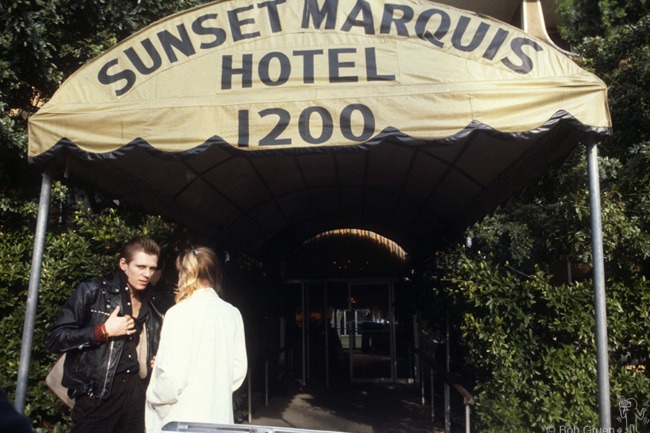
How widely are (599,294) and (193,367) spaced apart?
2.70m

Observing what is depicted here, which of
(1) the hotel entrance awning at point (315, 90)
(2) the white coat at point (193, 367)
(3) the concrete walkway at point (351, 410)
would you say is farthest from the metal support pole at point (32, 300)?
(3) the concrete walkway at point (351, 410)

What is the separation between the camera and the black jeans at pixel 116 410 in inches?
137

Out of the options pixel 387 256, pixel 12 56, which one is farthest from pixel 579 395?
pixel 387 256

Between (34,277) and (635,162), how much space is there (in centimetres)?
638

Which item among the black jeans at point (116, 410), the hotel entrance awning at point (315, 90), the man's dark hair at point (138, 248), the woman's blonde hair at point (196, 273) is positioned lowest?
the black jeans at point (116, 410)

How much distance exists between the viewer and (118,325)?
11.3 feet

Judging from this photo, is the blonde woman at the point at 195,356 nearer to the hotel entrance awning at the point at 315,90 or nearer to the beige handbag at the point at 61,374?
the beige handbag at the point at 61,374

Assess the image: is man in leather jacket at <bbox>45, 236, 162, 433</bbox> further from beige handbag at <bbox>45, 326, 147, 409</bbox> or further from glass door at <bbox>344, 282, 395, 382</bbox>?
glass door at <bbox>344, 282, 395, 382</bbox>

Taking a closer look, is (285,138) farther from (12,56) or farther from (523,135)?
(12,56)

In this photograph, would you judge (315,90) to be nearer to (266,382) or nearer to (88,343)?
(88,343)

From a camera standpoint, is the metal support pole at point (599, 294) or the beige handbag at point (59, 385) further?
the metal support pole at point (599, 294)

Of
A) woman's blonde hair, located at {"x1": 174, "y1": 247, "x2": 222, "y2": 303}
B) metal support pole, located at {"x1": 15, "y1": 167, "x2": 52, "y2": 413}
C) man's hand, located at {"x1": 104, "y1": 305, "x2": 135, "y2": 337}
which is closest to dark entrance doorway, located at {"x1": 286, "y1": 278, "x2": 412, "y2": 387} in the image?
metal support pole, located at {"x1": 15, "y1": 167, "x2": 52, "y2": 413}

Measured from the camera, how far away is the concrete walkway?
8.18 metres

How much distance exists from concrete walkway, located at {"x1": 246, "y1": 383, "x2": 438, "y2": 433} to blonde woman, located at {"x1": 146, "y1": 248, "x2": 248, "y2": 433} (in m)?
4.82
